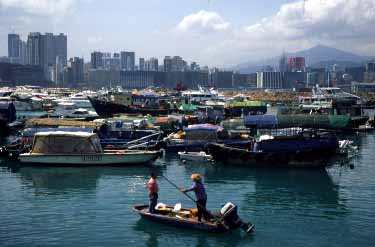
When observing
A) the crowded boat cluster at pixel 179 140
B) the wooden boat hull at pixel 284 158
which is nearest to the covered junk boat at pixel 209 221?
the crowded boat cluster at pixel 179 140

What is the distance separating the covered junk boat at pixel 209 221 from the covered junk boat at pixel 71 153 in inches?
580

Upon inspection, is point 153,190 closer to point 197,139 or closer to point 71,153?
point 71,153

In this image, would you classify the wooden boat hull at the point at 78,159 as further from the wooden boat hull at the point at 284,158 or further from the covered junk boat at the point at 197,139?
the covered junk boat at the point at 197,139

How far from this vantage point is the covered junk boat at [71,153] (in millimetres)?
35500

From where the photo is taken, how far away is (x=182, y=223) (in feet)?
66.8

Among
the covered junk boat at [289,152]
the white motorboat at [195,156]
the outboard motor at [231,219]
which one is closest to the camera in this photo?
the outboard motor at [231,219]

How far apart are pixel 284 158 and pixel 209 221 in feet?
54.3

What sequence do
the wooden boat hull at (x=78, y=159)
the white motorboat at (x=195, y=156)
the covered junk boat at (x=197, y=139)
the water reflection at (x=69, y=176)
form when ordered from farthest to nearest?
1. the covered junk boat at (x=197, y=139)
2. the white motorboat at (x=195, y=156)
3. the wooden boat hull at (x=78, y=159)
4. the water reflection at (x=69, y=176)

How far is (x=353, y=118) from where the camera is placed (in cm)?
6494

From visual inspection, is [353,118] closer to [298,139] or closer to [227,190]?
[298,139]

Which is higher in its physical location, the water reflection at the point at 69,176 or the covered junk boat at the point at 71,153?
the covered junk boat at the point at 71,153

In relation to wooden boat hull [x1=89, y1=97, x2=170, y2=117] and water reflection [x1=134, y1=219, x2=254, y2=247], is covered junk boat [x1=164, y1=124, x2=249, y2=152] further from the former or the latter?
wooden boat hull [x1=89, y1=97, x2=170, y2=117]

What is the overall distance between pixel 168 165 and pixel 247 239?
1857 cm

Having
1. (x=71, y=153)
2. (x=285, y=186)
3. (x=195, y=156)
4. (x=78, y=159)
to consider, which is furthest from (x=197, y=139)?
(x=285, y=186)
